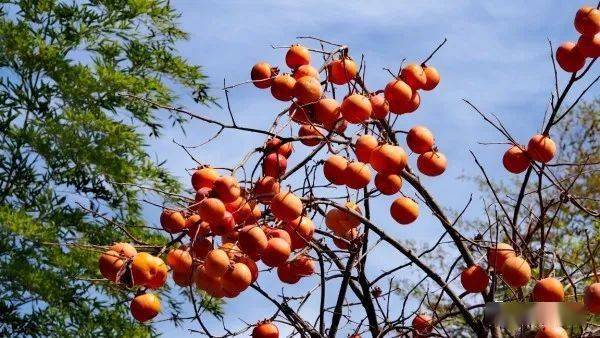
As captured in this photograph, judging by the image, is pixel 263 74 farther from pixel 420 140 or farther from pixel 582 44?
pixel 582 44

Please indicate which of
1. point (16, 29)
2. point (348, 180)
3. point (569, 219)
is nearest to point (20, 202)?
point (16, 29)

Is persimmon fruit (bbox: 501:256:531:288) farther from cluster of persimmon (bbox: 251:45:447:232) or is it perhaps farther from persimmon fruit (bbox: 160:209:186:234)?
persimmon fruit (bbox: 160:209:186:234)

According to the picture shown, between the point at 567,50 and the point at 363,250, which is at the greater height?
the point at 567,50

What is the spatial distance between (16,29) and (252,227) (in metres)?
5.70

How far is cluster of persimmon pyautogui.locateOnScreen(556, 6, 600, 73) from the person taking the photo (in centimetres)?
208

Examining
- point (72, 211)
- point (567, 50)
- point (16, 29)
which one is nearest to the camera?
point (567, 50)

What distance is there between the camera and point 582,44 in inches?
82.8

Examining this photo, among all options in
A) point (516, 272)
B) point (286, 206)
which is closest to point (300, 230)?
point (286, 206)

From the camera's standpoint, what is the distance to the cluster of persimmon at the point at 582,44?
2.08 m

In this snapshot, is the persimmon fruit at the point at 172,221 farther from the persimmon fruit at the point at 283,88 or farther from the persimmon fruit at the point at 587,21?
the persimmon fruit at the point at 587,21

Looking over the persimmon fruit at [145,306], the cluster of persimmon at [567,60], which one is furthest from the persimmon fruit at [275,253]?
the cluster of persimmon at [567,60]

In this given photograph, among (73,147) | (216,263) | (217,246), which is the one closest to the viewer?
(216,263)

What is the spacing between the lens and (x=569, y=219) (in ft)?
25.3

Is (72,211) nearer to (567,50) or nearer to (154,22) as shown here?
(154,22)
